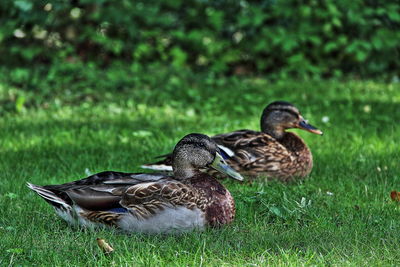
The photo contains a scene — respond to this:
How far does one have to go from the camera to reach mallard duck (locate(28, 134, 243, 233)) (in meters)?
4.46

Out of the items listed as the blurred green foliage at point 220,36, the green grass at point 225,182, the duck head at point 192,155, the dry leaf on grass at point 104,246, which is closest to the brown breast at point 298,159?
the green grass at point 225,182

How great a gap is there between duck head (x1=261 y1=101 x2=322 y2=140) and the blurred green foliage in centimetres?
467

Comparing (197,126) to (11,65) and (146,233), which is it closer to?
(146,233)

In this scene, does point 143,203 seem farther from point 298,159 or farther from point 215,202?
point 298,159

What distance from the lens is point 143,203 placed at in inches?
176

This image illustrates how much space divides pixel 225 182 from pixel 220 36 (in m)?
6.32

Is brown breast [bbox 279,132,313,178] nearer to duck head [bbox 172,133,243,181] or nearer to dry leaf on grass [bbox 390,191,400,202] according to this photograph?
dry leaf on grass [bbox 390,191,400,202]

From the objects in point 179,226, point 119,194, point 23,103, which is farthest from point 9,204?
point 23,103

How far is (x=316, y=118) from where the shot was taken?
823 centimetres

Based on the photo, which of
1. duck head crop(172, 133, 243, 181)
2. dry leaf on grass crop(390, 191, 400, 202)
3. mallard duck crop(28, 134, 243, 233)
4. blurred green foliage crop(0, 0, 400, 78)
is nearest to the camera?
mallard duck crop(28, 134, 243, 233)

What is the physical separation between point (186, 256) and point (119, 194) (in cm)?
71

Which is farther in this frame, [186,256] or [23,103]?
[23,103]

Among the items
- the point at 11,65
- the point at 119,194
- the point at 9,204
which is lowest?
the point at 11,65

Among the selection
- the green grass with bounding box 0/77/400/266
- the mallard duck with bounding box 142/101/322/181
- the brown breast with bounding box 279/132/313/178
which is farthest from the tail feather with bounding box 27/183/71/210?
the brown breast with bounding box 279/132/313/178
